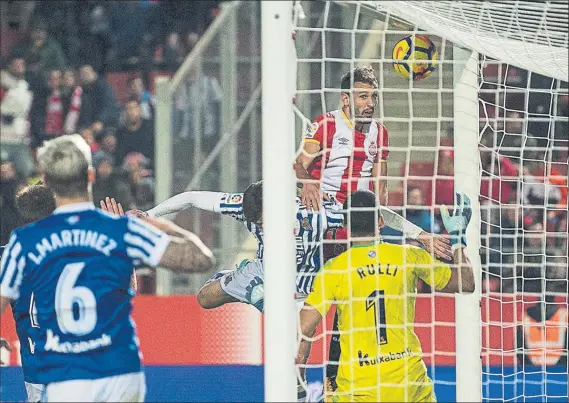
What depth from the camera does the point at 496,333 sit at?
903 centimetres

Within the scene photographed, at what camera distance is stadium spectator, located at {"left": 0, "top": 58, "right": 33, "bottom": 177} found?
13180 millimetres

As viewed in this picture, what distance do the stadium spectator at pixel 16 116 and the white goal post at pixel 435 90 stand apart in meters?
7.07

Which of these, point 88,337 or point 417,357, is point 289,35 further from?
point 417,357

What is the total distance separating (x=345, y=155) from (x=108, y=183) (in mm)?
5818

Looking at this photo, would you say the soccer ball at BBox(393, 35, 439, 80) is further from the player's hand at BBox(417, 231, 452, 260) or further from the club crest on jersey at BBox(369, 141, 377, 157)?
the player's hand at BBox(417, 231, 452, 260)

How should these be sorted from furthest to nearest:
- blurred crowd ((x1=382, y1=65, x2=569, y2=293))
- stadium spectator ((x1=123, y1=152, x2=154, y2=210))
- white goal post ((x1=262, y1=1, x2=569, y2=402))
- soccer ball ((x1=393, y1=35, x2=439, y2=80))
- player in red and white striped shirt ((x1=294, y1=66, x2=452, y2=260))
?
stadium spectator ((x1=123, y1=152, x2=154, y2=210)) < blurred crowd ((x1=382, y1=65, x2=569, y2=293)) < player in red and white striped shirt ((x1=294, y1=66, x2=452, y2=260)) < soccer ball ((x1=393, y1=35, x2=439, y2=80)) < white goal post ((x1=262, y1=1, x2=569, y2=402))

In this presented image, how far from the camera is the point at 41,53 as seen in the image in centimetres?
1455

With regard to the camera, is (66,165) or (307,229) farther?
(307,229)

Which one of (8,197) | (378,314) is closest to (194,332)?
(8,197)

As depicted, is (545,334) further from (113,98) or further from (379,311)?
(113,98)

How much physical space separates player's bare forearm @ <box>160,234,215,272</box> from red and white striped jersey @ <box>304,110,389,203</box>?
2.57 meters

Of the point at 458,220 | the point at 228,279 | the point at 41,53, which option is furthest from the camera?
the point at 41,53

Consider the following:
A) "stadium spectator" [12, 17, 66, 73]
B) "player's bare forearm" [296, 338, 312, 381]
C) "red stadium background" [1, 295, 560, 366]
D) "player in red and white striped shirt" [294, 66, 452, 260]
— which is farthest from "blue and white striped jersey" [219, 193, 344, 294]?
"stadium spectator" [12, 17, 66, 73]

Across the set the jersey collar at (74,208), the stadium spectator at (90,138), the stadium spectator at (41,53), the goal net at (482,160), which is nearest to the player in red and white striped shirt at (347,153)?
the goal net at (482,160)
